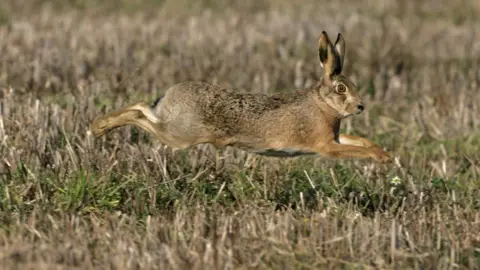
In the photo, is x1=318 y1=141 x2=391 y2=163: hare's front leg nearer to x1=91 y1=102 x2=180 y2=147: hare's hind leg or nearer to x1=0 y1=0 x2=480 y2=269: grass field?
x1=0 y1=0 x2=480 y2=269: grass field

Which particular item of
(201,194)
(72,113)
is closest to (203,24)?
(72,113)

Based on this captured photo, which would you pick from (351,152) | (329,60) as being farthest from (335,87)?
(351,152)

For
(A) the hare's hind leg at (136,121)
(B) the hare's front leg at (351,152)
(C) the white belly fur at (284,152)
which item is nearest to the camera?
(B) the hare's front leg at (351,152)

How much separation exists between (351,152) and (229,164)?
114cm

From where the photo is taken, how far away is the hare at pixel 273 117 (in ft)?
19.5

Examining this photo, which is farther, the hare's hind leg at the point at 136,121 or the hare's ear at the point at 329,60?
the hare's hind leg at the point at 136,121

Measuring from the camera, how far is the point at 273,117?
19.6ft

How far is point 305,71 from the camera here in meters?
10.5

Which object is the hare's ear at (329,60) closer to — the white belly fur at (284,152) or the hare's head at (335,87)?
the hare's head at (335,87)

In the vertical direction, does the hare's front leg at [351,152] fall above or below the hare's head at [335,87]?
below

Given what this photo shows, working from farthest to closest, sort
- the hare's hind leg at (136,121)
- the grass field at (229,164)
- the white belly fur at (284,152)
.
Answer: the hare's hind leg at (136,121), the white belly fur at (284,152), the grass field at (229,164)

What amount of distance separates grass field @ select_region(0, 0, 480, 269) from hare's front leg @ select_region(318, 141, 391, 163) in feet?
1.07

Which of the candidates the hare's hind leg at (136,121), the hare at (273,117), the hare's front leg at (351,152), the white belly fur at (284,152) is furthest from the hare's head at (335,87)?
the hare's hind leg at (136,121)

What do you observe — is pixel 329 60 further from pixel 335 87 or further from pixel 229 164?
pixel 229 164
